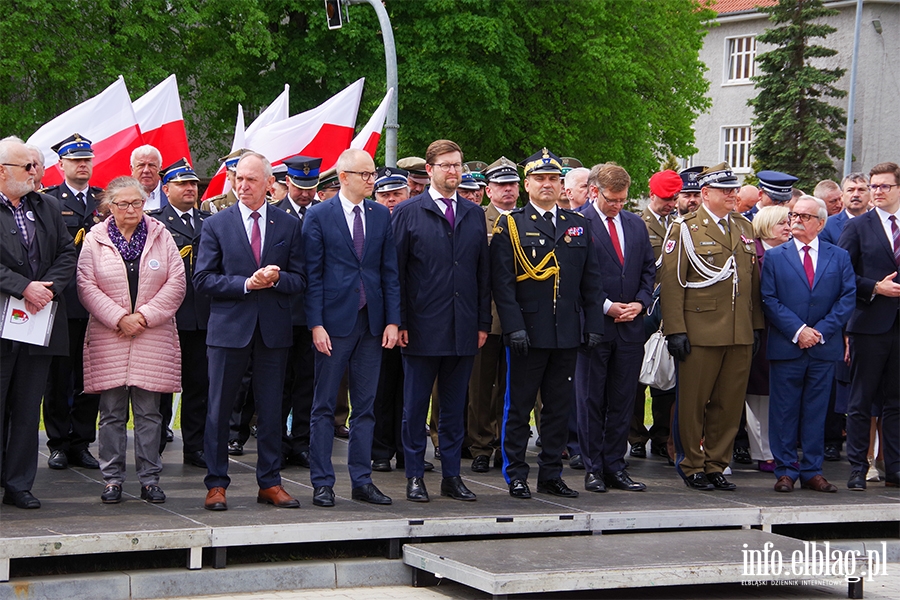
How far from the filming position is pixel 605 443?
28.4ft

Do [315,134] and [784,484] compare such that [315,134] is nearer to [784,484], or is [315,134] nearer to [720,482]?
[720,482]

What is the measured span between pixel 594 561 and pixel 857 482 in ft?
10.9

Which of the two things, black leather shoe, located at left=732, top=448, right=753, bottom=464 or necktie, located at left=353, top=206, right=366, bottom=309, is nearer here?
necktie, located at left=353, top=206, right=366, bottom=309

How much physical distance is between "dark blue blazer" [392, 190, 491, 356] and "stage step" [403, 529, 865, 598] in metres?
1.43

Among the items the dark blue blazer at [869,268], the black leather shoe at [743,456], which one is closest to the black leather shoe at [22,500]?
the black leather shoe at [743,456]

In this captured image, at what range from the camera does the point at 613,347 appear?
8.56 m

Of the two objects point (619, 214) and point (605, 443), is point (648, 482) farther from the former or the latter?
point (619, 214)

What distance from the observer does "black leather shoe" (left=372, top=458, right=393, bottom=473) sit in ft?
29.8

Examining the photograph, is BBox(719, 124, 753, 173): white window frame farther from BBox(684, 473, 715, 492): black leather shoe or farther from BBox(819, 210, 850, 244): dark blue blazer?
BBox(684, 473, 715, 492): black leather shoe

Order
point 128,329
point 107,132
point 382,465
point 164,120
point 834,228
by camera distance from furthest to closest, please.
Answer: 1. point 164,120
2. point 107,132
3. point 834,228
4. point 382,465
5. point 128,329

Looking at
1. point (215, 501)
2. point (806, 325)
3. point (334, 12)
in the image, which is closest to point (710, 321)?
point (806, 325)

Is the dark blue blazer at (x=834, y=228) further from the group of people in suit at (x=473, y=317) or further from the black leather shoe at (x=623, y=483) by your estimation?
the black leather shoe at (x=623, y=483)

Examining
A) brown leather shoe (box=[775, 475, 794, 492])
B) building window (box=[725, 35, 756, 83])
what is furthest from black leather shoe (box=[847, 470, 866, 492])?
building window (box=[725, 35, 756, 83])

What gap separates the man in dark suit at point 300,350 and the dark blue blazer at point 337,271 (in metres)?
1.21
